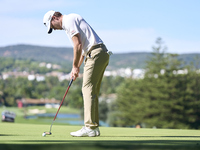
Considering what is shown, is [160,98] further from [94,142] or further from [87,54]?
[94,142]

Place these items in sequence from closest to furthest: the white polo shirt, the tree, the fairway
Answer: the fairway → the white polo shirt → the tree

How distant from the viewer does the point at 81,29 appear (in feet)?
17.0

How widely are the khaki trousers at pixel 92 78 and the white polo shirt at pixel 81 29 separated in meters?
0.13

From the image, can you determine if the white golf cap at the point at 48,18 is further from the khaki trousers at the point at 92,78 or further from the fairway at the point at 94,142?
the fairway at the point at 94,142

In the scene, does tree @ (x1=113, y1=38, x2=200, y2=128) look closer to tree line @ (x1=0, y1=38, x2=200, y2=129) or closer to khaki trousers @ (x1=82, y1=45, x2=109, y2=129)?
tree line @ (x1=0, y1=38, x2=200, y2=129)

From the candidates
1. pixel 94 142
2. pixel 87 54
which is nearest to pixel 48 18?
pixel 87 54

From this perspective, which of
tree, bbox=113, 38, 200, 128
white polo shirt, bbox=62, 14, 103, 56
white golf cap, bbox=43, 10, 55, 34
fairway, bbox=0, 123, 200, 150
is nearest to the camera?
fairway, bbox=0, 123, 200, 150

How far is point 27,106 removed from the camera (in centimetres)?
17088

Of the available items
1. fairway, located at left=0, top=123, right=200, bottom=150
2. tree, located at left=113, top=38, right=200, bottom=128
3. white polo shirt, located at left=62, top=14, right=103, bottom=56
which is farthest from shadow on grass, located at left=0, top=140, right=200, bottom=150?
tree, located at left=113, top=38, right=200, bottom=128

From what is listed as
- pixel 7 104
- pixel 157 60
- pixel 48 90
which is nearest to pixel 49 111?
pixel 48 90

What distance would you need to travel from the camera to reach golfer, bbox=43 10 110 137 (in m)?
5.16

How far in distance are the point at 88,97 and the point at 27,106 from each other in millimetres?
169555

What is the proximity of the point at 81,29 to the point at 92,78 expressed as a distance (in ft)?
2.32

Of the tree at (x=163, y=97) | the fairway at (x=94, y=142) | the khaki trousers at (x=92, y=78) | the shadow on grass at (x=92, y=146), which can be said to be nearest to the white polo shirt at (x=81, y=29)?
the khaki trousers at (x=92, y=78)
